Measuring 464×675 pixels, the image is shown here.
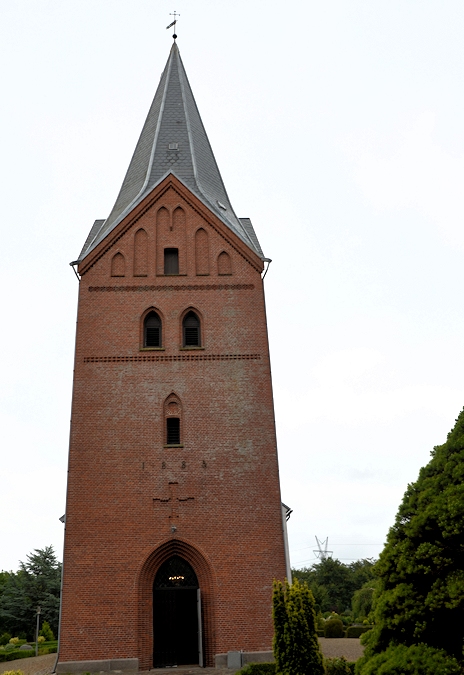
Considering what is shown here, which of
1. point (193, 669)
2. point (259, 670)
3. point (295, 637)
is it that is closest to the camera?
point (295, 637)

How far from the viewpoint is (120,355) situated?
1972cm

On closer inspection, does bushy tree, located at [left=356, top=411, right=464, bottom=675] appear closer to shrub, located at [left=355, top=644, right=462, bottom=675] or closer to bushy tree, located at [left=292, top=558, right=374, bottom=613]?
shrub, located at [left=355, top=644, right=462, bottom=675]

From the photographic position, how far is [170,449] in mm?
18500

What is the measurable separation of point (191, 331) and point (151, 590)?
751cm

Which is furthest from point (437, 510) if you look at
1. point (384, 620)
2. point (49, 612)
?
point (49, 612)

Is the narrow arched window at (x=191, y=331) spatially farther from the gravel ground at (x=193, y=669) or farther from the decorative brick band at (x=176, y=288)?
the gravel ground at (x=193, y=669)

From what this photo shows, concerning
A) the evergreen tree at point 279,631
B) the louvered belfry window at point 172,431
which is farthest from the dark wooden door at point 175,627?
the evergreen tree at point 279,631

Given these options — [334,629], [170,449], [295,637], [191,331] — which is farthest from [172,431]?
[334,629]

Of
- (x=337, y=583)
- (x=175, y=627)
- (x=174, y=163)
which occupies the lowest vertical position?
(x=175, y=627)

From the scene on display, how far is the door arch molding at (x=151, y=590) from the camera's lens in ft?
54.4

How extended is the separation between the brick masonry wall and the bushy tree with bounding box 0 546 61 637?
2369 cm

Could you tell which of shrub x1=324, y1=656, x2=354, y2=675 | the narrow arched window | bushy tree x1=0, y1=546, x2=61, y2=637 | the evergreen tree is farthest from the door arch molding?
bushy tree x1=0, y1=546, x2=61, y2=637

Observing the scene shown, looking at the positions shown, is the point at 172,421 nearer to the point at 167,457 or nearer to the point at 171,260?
the point at 167,457

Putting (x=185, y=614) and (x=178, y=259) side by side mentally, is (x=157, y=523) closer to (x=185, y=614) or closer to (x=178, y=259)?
(x=185, y=614)
